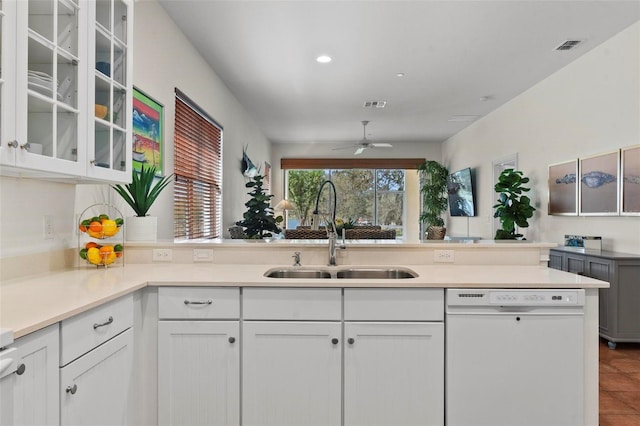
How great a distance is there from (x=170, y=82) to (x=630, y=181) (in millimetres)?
4016

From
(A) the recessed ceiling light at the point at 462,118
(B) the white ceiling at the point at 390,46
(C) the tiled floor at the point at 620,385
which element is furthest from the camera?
(A) the recessed ceiling light at the point at 462,118

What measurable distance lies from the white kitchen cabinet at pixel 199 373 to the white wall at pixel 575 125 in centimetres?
351

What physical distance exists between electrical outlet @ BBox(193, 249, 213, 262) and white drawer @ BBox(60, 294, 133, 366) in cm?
70

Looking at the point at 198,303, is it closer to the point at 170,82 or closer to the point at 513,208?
the point at 170,82

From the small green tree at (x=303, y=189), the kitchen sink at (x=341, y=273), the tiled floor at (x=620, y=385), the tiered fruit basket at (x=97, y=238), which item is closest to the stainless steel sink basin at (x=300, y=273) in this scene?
the kitchen sink at (x=341, y=273)

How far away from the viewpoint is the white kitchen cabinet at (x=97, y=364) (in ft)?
4.46

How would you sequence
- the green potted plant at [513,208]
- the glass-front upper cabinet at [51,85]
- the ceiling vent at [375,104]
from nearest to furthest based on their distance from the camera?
the glass-front upper cabinet at [51,85] → the green potted plant at [513,208] → the ceiling vent at [375,104]

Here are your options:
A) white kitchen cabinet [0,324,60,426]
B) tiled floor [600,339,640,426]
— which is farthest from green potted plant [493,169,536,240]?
white kitchen cabinet [0,324,60,426]

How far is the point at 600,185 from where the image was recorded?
3.86 meters

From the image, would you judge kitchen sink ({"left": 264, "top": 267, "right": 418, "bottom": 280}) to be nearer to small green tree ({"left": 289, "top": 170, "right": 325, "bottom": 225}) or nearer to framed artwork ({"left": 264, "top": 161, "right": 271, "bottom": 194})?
framed artwork ({"left": 264, "top": 161, "right": 271, "bottom": 194})

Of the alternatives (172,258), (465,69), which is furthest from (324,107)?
(172,258)

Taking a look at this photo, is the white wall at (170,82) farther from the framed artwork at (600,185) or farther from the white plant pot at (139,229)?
the framed artwork at (600,185)

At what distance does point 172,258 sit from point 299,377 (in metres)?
1.12

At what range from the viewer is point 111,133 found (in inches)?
77.2
